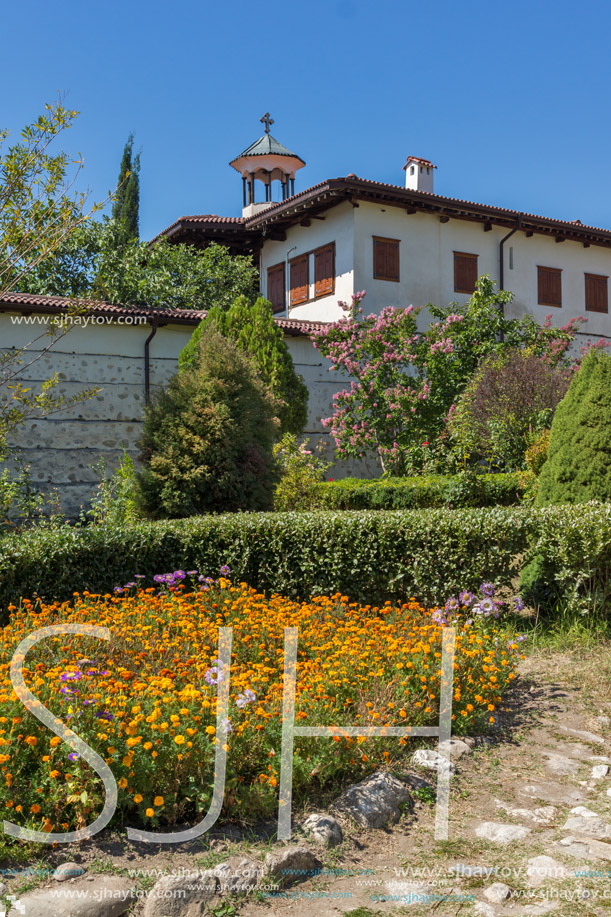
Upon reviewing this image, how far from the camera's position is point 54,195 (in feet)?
21.7

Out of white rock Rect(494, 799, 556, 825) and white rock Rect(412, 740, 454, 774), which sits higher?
white rock Rect(412, 740, 454, 774)

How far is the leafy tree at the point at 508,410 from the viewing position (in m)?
13.1

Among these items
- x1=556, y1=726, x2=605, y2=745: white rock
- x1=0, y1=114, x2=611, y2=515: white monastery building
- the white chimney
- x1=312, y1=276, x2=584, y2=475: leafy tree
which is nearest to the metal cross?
x1=0, y1=114, x2=611, y2=515: white monastery building

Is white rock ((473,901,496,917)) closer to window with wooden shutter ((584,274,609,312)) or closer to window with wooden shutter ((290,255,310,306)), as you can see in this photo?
window with wooden shutter ((290,255,310,306))

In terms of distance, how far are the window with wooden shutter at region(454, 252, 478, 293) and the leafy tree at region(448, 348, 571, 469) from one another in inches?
197

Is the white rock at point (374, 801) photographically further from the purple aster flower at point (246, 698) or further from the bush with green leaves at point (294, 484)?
the bush with green leaves at point (294, 484)

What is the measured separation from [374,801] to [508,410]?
10594mm

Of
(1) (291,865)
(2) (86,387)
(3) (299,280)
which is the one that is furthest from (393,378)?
(1) (291,865)

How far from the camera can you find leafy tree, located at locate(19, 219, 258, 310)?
1908cm

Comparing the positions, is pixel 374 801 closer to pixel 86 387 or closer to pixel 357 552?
pixel 357 552

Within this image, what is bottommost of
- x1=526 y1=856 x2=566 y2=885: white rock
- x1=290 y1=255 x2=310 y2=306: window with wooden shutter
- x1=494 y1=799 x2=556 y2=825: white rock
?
x1=494 y1=799 x2=556 y2=825: white rock

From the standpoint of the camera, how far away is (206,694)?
3734 millimetres

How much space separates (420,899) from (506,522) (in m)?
3.87

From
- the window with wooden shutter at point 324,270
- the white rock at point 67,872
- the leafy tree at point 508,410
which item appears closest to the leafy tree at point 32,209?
the white rock at point 67,872
